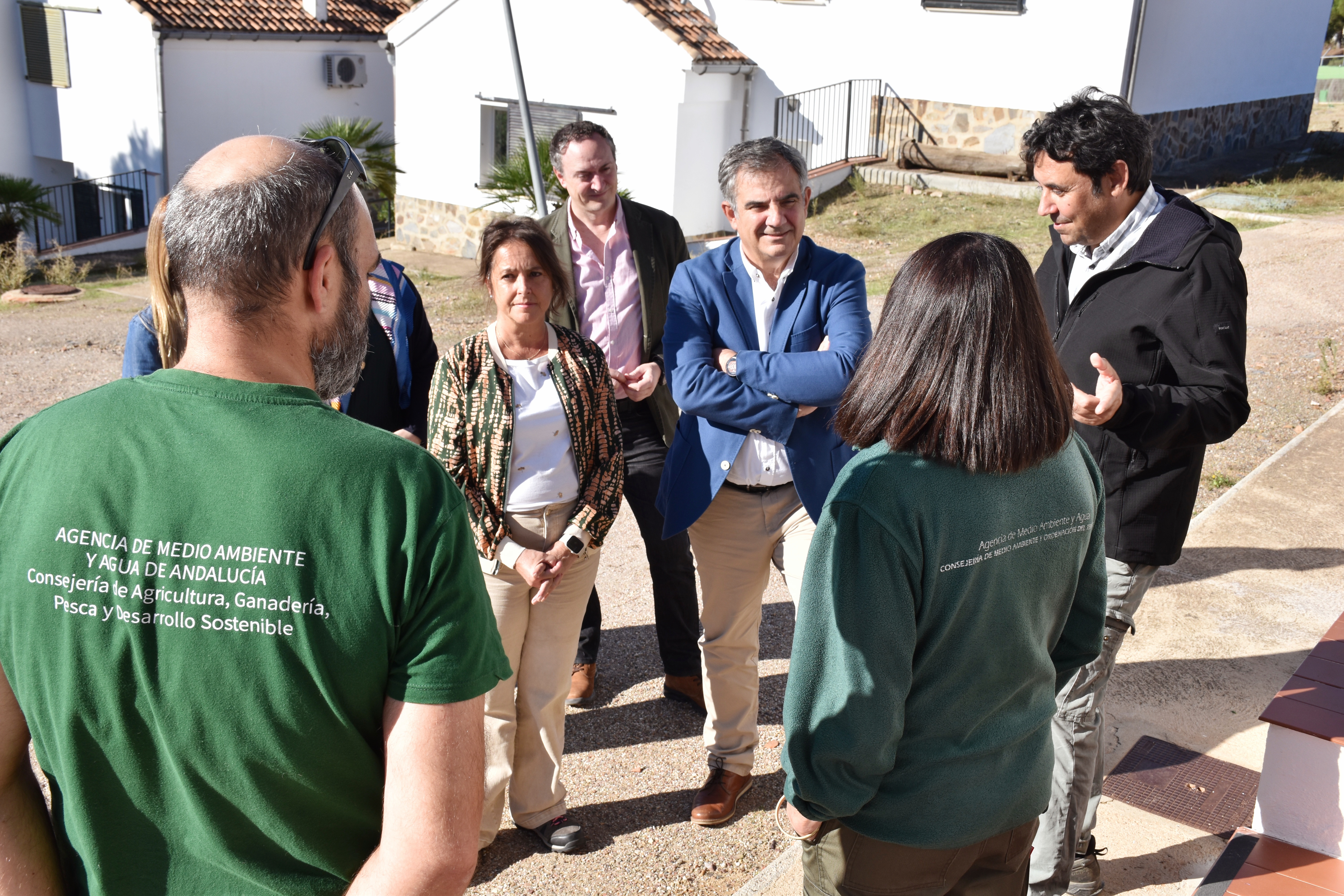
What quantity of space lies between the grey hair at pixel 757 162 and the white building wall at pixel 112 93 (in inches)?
806

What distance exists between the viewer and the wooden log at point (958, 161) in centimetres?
1631

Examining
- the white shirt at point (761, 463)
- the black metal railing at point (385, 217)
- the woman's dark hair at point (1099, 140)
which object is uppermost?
the woman's dark hair at point (1099, 140)

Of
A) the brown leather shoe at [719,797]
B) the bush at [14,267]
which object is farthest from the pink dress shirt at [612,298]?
the bush at [14,267]

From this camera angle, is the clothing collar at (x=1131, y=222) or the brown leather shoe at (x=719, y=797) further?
the brown leather shoe at (x=719, y=797)

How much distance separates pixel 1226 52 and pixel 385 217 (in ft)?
51.7

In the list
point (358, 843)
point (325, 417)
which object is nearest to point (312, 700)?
point (358, 843)

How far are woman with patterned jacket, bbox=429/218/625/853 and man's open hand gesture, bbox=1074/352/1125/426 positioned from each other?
144cm

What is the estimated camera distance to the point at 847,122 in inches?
686

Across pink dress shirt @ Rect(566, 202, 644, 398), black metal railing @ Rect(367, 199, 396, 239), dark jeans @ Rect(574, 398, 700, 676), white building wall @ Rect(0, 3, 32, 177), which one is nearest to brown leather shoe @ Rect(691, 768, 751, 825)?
dark jeans @ Rect(574, 398, 700, 676)

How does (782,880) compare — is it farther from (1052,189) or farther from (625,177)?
(625,177)

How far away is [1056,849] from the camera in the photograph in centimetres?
292

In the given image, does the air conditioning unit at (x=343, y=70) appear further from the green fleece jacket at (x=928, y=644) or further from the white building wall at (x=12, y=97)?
the green fleece jacket at (x=928, y=644)

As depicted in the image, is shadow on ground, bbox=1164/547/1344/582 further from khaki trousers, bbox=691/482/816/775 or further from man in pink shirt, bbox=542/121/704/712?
khaki trousers, bbox=691/482/816/775

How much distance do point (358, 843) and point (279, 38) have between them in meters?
23.5
